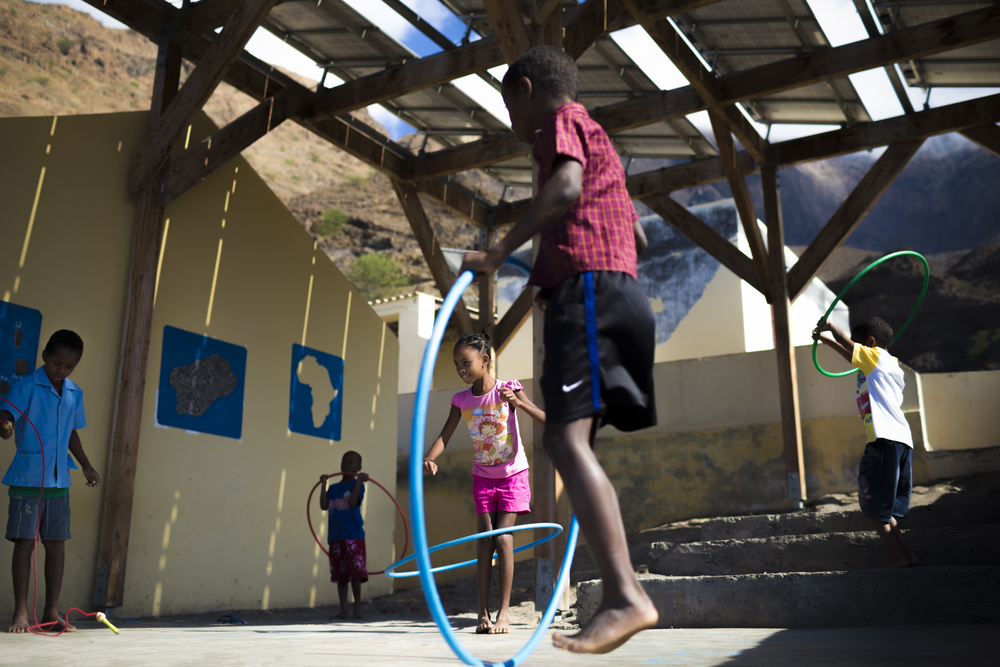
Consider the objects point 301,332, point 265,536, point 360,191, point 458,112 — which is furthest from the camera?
point 360,191

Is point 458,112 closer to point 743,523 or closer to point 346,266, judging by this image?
point 743,523

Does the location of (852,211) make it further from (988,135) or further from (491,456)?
(491,456)

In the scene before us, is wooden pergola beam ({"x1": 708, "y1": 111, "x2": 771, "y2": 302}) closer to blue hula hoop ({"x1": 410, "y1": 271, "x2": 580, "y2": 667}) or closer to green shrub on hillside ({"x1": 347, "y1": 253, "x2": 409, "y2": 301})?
blue hula hoop ({"x1": 410, "y1": 271, "x2": 580, "y2": 667})

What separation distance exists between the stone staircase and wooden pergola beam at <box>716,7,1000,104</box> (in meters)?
4.01

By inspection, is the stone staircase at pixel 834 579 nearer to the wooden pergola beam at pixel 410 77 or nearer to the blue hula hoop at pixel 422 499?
the blue hula hoop at pixel 422 499

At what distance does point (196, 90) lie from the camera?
6.24m

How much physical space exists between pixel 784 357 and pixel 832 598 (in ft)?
17.8

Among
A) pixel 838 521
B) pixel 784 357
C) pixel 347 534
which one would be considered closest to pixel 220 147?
pixel 347 534

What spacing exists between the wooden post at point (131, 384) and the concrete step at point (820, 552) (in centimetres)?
397

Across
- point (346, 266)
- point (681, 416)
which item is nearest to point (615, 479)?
point (681, 416)

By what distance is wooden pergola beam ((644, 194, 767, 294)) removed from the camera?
30.9 ft

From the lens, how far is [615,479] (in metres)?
10.6

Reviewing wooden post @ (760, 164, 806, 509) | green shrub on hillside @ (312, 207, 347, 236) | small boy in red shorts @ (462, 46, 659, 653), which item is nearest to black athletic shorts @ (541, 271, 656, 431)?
small boy in red shorts @ (462, 46, 659, 653)

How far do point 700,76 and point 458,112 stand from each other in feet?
8.83
